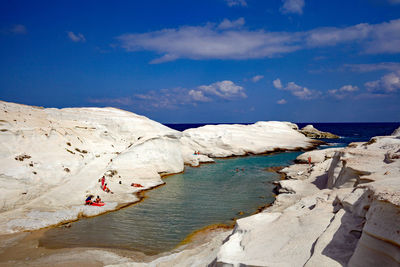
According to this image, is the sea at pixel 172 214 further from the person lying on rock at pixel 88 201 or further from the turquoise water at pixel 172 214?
the person lying on rock at pixel 88 201

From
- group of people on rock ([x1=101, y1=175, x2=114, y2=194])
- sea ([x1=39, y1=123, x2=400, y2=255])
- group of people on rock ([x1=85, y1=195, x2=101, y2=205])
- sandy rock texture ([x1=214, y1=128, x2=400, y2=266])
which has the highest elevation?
sandy rock texture ([x1=214, y1=128, x2=400, y2=266])

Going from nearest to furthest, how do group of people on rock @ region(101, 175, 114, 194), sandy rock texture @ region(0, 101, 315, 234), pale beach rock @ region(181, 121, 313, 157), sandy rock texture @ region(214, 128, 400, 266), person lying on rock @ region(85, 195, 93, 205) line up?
sandy rock texture @ region(214, 128, 400, 266) < sandy rock texture @ region(0, 101, 315, 234) < person lying on rock @ region(85, 195, 93, 205) < group of people on rock @ region(101, 175, 114, 194) < pale beach rock @ region(181, 121, 313, 157)

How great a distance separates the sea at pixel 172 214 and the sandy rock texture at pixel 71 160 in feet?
5.10

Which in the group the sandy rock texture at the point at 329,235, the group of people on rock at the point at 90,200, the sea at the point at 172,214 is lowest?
the sea at the point at 172,214

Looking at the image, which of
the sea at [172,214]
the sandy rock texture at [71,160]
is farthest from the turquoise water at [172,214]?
the sandy rock texture at [71,160]

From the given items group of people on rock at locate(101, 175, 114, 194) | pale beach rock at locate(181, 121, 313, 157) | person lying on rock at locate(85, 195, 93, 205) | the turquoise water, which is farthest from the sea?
pale beach rock at locate(181, 121, 313, 157)

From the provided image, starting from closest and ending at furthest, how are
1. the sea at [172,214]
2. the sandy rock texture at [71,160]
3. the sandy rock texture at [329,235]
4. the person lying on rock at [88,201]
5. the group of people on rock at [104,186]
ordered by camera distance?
the sandy rock texture at [329,235] → the sea at [172,214] → the sandy rock texture at [71,160] → the person lying on rock at [88,201] → the group of people on rock at [104,186]

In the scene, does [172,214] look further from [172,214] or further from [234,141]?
[234,141]

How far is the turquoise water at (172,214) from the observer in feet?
41.1

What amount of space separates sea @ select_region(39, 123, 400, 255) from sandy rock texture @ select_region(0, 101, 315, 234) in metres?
1.56

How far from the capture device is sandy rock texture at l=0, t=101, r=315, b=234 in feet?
50.9

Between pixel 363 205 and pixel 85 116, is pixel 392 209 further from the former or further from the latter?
pixel 85 116

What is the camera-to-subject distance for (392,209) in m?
5.05

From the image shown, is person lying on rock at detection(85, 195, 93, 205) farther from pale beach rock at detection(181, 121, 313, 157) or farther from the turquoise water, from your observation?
pale beach rock at detection(181, 121, 313, 157)
